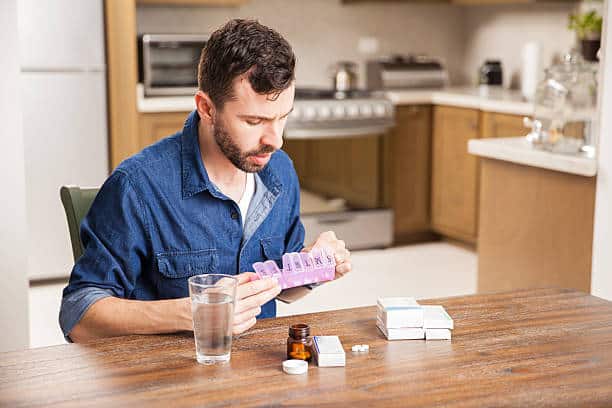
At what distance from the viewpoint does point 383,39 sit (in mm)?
5875

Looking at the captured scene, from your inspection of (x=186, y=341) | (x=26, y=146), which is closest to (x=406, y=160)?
(x=26, y=146)

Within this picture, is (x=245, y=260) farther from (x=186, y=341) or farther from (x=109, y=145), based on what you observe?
(x=109, y=145)

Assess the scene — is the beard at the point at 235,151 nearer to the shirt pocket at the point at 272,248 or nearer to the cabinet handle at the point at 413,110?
the shirt pocket at the point at 272,248

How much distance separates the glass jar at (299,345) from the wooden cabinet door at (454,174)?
371 centimetres

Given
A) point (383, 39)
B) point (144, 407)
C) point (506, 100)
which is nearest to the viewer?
point (144, 407)

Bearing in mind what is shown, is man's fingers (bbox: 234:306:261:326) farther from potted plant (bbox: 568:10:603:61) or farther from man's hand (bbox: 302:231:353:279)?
potted plant (bbox: 568:10:603:61)

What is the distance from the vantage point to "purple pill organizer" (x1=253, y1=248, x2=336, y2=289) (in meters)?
1.62

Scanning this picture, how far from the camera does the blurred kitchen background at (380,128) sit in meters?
2.98

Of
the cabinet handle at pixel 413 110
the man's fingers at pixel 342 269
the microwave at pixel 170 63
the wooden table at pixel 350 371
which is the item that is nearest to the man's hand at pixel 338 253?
the man's fingers at pixel 342 269

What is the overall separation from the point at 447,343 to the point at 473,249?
150 inches

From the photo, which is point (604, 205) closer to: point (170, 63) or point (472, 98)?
point (472, 98)

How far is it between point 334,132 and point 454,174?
31.3 inches

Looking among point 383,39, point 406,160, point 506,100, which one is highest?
point 383,39

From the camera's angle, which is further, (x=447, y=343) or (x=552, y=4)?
(x=552, y=4)
